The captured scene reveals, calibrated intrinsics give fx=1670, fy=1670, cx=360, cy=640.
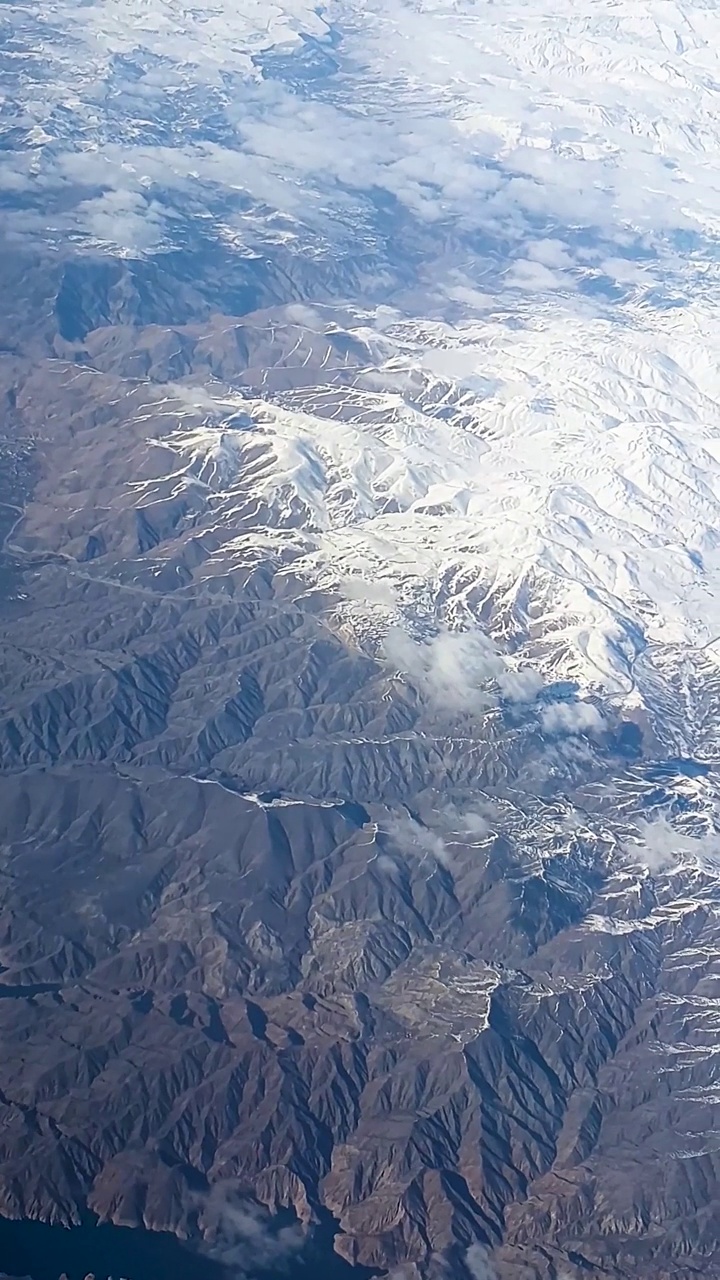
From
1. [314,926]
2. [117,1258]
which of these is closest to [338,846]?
[314,926]

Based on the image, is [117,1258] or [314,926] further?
[314,926]

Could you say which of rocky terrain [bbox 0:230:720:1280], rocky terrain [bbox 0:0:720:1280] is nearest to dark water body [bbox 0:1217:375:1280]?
rocky terrain [bbox 0:0:720:1280]

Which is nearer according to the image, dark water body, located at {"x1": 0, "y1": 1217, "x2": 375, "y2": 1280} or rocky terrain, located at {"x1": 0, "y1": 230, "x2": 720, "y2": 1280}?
dark water body, located at {"x1": 0, "y1": 1217, "x2": 375, "y2": 1280}

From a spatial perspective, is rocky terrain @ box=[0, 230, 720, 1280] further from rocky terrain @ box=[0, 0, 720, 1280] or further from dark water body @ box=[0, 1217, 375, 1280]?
dark water body @ box=[0, 1217, 375, 1280]

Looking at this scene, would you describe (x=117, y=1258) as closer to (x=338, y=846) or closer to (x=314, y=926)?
(x=314, y=926)

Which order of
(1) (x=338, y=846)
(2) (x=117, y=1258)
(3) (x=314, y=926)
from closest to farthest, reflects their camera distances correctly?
(2) (x=117, y=1258)
(3) (x=314, y=926)
(1) (x=338, y=846)

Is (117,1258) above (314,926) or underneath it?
above

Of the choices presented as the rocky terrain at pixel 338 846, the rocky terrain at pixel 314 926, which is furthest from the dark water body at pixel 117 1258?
the rocky terrain at pixel 314 926

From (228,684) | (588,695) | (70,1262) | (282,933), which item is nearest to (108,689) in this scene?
(228,684)
